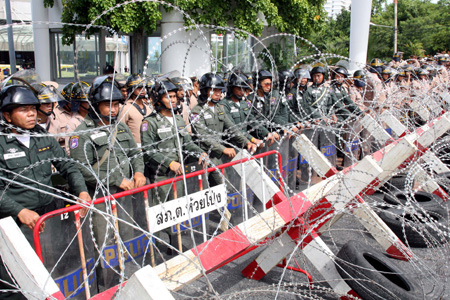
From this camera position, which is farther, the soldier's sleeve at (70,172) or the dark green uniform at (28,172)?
the soldier's sleeve at (70,172)

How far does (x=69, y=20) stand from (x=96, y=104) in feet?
33.8

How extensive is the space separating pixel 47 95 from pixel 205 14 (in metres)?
8.33

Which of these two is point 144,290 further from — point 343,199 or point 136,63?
point 136,63

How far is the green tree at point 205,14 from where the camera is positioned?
37.8 feet

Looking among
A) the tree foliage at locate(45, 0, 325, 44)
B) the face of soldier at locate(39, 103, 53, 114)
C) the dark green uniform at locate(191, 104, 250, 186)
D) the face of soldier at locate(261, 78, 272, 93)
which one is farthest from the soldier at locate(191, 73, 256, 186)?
the tree foliage at locate(45, 0, 325, 44)

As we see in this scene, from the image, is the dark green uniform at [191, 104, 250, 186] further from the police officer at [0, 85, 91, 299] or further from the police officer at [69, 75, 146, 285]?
the police officer at [0, 85, 91, 299]

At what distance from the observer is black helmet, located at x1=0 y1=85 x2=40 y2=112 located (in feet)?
10.1

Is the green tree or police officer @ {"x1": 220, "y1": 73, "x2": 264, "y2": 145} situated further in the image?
the green tree

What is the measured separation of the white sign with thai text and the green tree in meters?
8.26

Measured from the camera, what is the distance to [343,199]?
9.68ft

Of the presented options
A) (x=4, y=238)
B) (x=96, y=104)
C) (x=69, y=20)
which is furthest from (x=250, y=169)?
(x=69, y=20)

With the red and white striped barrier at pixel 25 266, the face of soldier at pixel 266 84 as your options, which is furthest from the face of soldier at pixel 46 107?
the face of soldier at pixel 266 84

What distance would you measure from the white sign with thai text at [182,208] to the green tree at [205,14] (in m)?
8.26

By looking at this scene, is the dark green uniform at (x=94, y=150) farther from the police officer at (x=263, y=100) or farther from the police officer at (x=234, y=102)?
the police officer at (x=263, y=100)
